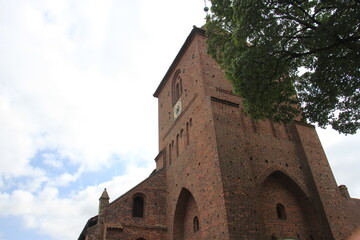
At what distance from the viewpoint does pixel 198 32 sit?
19688 millimetres

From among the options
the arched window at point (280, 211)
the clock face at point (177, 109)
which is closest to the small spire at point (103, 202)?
the clock face at point (177, 109)

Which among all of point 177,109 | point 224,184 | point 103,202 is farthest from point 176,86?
point 224,184

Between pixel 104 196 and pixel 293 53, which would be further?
pixel 104 196

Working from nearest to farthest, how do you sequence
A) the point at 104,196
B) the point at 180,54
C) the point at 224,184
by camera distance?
1. the point at 224,184
2. the point at 104,196
3. the point at 180,54

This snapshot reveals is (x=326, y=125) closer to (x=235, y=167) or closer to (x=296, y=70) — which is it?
(x=296, y=70)

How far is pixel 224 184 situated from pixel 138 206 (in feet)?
23.5

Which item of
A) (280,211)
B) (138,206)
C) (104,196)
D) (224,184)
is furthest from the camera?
(138,206)

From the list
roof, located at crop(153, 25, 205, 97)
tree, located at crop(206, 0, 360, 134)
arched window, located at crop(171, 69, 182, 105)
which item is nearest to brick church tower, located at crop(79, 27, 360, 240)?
roof, located at crop(153, 25, 205, 97)

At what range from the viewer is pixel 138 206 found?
17.7 m

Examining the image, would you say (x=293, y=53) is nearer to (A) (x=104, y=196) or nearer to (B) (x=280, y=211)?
(B) (x=280, y=211)

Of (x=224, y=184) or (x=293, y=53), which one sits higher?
(x=293, y=53)

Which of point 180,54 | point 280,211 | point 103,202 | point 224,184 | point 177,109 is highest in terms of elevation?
point 180,54

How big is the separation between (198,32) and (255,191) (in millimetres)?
11251

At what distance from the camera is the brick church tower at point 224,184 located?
12.8m
